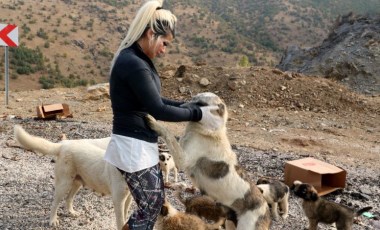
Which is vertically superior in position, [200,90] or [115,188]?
[115,188]

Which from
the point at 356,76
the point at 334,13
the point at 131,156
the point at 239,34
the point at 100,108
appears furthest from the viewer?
the point at 334,13

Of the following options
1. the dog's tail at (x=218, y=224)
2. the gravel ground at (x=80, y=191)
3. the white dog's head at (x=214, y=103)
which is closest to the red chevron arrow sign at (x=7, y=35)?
the gravel ground at (x=80, y=191)

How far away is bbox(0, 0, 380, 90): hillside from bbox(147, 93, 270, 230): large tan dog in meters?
22.2

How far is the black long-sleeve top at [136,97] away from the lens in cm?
279

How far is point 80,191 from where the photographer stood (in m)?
6.13

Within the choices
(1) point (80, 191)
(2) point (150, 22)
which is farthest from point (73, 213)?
(2) point (150, 22)

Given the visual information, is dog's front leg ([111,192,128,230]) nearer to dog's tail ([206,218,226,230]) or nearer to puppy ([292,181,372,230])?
dog's tail ([206,218,226,230])

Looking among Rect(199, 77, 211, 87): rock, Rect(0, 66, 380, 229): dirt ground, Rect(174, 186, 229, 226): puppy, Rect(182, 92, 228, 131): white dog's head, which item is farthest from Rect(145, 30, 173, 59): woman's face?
Rect(199, 77, 211, 87): rock

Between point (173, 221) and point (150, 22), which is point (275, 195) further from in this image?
point (150, 22)

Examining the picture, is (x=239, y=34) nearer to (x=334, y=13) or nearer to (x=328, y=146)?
(x=334, y=13)

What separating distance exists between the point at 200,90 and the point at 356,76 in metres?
7.56

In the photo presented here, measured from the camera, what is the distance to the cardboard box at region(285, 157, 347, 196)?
652cm

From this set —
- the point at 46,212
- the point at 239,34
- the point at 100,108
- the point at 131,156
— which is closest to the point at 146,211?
the point at 131,156

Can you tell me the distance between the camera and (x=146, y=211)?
10.2 feet
